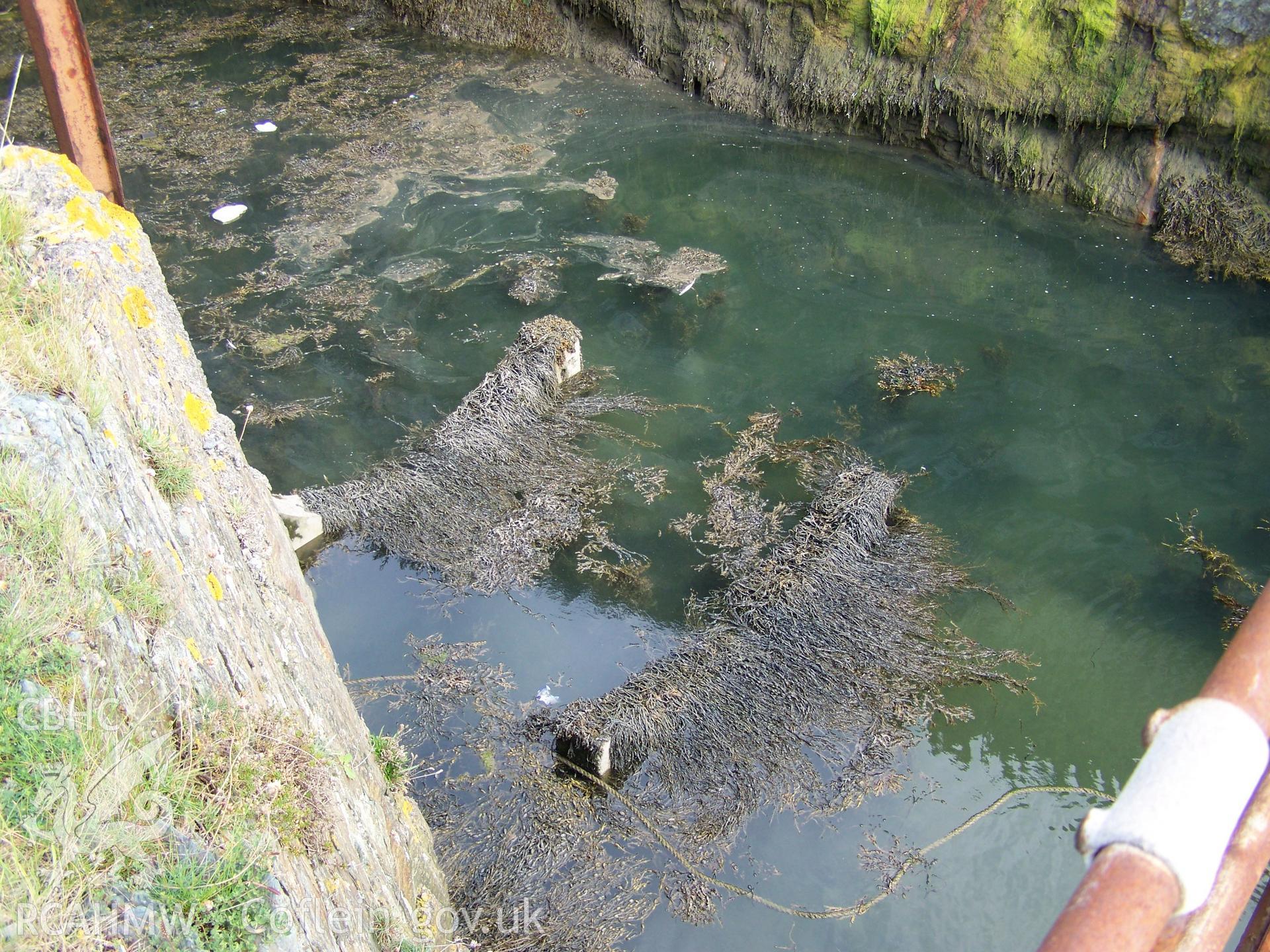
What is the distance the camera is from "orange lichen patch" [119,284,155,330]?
9.93 feet

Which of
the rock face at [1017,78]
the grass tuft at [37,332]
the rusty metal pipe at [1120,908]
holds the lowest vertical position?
the rock face at [1017,78]

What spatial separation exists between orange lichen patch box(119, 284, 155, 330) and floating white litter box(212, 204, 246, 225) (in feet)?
21.2

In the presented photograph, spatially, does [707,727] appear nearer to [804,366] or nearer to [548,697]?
[548,697]

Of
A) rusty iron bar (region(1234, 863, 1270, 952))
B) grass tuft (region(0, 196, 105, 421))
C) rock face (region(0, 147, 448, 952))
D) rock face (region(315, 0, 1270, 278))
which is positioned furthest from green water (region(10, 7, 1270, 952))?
rusty iron bar (region(1234, 863, 1270, 952))

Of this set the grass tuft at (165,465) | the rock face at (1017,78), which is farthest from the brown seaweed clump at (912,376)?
the grass tuft at (165,465)

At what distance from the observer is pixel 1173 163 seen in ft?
31.1

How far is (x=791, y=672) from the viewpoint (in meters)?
5.22

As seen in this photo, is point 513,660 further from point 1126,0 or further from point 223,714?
point 1126,0

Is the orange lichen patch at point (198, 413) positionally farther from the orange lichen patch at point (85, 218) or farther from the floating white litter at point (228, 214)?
the floating white litter at point (228, 214)

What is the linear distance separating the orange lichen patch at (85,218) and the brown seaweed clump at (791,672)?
3079 mm

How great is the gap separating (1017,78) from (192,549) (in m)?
10.1

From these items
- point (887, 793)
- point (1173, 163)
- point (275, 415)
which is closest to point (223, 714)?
point (887, 793)

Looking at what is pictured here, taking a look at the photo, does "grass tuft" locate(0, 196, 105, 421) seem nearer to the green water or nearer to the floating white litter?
the green water

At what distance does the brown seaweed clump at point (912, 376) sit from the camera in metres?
7.57
